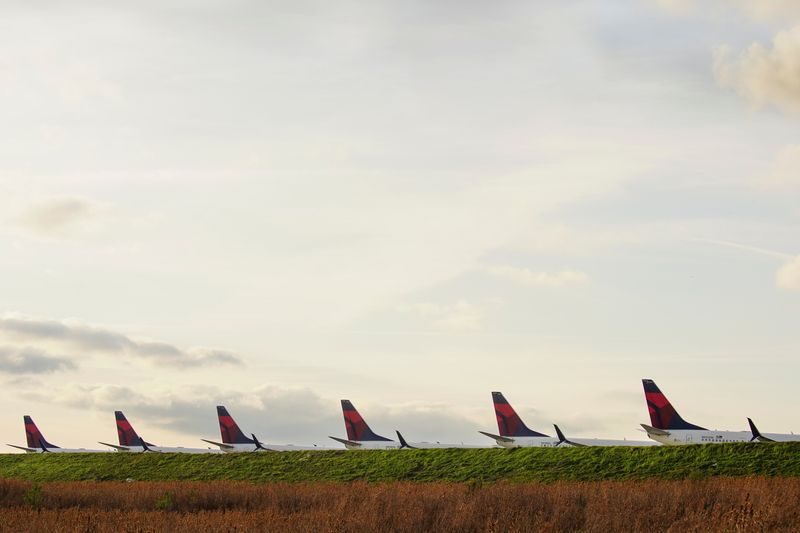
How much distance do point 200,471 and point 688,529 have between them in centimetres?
3512

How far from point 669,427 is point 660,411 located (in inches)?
47.0

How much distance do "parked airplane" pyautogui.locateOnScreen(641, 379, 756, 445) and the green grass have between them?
56.2ft

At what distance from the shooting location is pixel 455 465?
41.2 meters

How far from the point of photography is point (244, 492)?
2755 centimetres

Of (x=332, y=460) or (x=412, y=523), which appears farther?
(x=332, y=460)

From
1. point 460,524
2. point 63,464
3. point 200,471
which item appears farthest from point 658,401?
point 460,524

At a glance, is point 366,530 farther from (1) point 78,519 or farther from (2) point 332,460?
(2) point 332,460

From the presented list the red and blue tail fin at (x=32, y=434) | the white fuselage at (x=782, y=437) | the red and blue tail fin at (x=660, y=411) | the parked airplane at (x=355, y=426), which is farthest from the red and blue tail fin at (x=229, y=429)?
the white fuselage at (x=782, y=437)

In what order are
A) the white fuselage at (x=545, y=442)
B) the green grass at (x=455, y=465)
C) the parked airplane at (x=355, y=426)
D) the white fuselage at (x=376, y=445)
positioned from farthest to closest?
the parked airplane at (x=355, y=426) → the white fuselage at (x=376, y=445) → the white fuselage at (x=545, y=442) → the green grass at (x=455, y=465)

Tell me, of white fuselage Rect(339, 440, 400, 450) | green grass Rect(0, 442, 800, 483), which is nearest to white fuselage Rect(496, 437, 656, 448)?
white fuselage Rect(339, 440, 400, 450)

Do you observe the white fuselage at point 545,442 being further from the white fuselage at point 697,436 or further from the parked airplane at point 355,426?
the parked airplane at point 355,426

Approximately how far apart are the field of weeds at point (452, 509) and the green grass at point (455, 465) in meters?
7.09

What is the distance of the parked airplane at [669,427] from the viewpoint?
179 ft

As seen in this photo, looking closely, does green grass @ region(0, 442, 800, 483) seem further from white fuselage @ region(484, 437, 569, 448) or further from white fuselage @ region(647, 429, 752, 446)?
white fuselage @ region(484, 437, 569, 448)
